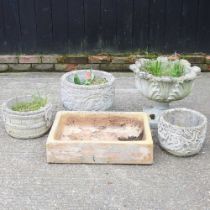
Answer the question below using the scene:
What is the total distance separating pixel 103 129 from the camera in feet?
11.8

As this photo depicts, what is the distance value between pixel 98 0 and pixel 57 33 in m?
0.67

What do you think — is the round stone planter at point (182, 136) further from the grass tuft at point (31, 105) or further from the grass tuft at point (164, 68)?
the grass tuft at point (31, 105)

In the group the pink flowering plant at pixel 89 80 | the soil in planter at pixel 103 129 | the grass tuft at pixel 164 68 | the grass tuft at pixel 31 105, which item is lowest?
the soil in planter at pixel 103 129

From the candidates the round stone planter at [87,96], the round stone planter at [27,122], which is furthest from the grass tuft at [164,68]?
the round stone planter at [27,122]

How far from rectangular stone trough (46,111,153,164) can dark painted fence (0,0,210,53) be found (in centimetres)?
180

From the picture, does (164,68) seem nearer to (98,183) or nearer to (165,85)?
(165,85)

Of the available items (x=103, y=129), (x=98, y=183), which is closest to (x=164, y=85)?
(x=103, y=129)

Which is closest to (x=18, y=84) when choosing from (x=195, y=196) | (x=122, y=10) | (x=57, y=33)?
(x=57, y=33)

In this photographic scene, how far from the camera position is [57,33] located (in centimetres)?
520

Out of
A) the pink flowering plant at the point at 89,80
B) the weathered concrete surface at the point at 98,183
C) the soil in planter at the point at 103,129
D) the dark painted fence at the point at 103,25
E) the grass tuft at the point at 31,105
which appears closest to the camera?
the weathered concrete surface at the point at 98,183

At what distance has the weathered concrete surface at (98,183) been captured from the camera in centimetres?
276

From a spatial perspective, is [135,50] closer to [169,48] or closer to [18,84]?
[169,48]

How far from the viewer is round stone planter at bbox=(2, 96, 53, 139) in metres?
3.46

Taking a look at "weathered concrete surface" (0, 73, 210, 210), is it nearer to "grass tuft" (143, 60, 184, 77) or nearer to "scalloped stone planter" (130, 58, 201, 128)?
"scalloped stone planter" (130, 58, 201, 128)
